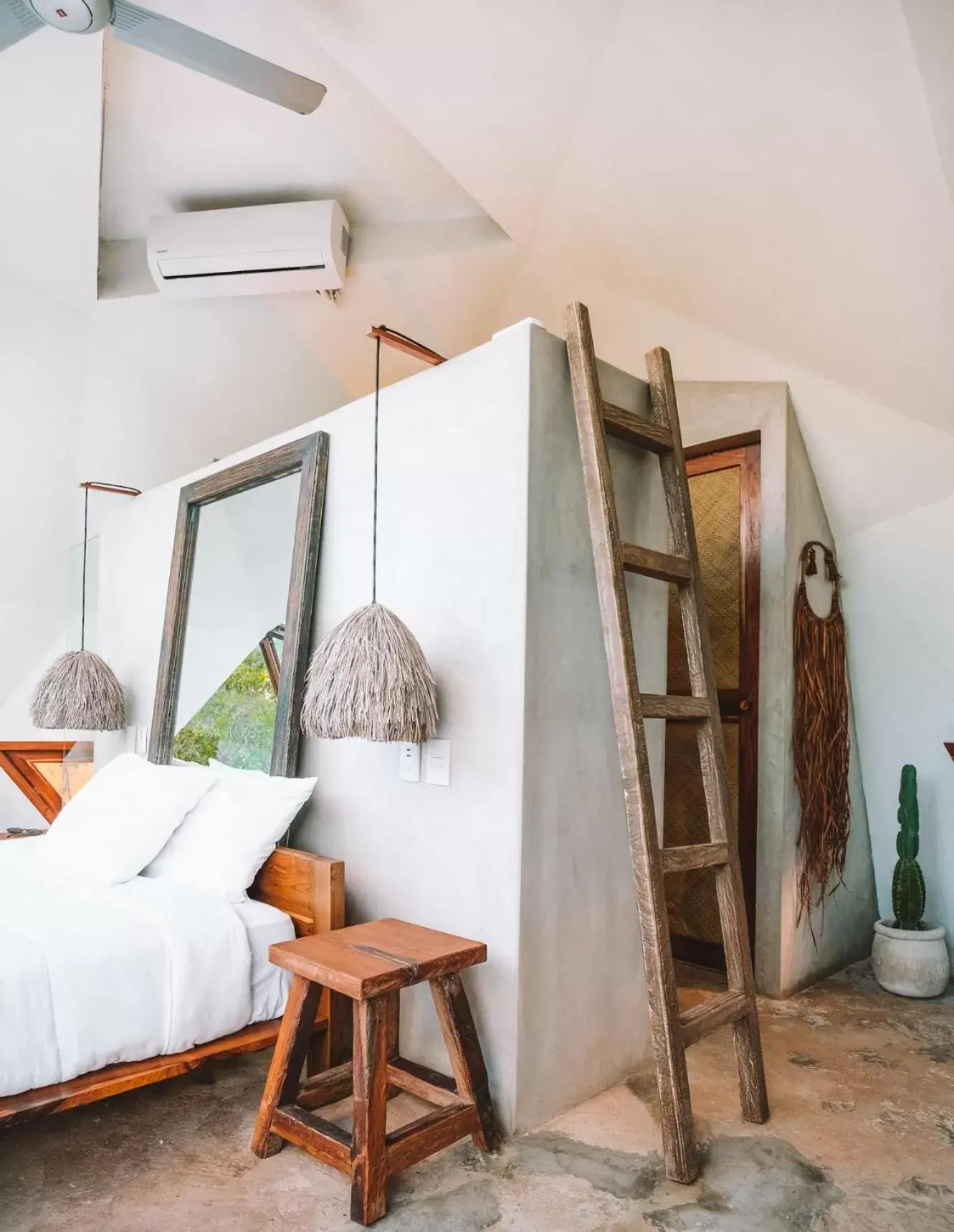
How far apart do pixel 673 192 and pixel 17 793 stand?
4.65m

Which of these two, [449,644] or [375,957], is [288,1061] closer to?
[375,957]

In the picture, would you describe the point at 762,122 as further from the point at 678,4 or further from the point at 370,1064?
the point at 370,1064

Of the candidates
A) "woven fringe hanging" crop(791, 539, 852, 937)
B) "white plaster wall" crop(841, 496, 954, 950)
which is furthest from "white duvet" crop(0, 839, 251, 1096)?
"white plaster wall" crop(841, 496, 954, 950)

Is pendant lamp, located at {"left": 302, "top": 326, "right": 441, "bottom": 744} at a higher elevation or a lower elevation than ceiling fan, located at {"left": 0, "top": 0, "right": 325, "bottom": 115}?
lower

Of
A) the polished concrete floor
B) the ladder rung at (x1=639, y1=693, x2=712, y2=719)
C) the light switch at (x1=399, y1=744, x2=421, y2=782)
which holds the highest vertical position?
the ladder rung at (x1=639, y1=693, x2=712, y2=719)

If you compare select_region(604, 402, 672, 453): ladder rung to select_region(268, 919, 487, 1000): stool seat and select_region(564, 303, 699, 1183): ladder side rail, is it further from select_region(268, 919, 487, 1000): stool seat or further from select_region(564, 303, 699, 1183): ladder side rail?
select_region(268, 919, 487, 1000): stool seat

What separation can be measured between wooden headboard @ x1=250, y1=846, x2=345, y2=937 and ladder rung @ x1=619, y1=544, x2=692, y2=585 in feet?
3.89

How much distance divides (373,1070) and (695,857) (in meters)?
0.92

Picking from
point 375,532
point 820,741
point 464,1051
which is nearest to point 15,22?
point 375,532

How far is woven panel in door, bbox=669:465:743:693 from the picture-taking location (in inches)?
146

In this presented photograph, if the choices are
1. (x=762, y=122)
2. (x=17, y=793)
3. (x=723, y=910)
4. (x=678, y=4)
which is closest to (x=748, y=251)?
(x=762, y=122)

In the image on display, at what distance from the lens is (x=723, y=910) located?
2363 mm

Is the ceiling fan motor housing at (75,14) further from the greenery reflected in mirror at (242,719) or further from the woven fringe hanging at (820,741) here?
the woven fringe hanging at (820,741)

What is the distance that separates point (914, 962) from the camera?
3.33 meters
